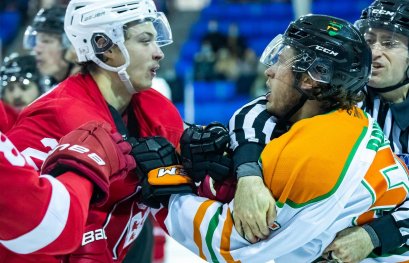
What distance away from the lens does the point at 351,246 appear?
80.7 inches

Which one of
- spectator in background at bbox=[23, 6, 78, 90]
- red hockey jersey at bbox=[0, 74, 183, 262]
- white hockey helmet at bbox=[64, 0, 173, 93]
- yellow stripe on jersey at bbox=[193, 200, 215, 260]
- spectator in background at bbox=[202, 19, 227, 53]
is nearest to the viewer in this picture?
yellow stripe on jersey at bbox=[193, 200, 215, 260]

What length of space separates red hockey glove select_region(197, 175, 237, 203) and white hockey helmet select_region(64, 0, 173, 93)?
1.94 feet

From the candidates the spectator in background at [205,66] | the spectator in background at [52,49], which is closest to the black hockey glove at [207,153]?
the spectator in background at [52,49]

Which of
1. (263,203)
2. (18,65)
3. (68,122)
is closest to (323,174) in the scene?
(263,203)

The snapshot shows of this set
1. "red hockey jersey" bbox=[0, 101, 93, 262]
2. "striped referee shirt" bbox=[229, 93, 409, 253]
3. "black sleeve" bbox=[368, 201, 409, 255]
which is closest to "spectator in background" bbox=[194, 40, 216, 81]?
"striped referee shirt" bbox=[229, 93, 409, 253]

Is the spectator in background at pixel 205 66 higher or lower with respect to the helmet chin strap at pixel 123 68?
lower

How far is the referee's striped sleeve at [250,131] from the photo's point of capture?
2.08 m

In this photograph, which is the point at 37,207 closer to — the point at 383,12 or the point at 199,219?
the point at 199,219

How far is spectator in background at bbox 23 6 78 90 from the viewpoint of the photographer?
4.18 m

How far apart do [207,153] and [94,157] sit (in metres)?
0.40

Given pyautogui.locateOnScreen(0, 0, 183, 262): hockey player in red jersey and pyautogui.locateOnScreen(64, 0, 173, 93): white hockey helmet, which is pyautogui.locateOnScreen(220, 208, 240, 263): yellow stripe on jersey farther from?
pyautogui.locateOnScreen(64, 0, 173, 93): white hockey helmet

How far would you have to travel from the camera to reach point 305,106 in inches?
86.1

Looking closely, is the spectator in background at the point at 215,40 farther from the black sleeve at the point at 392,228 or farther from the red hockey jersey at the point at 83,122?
the black sleeve at the point at 392,228

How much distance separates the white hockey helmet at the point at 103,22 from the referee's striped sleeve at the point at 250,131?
52 centimetres
